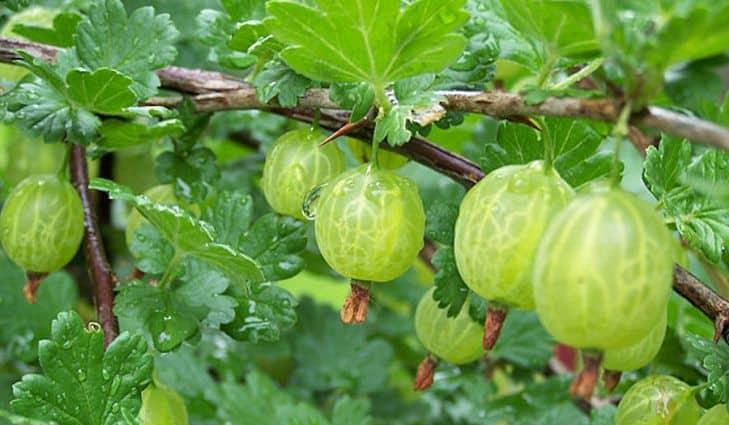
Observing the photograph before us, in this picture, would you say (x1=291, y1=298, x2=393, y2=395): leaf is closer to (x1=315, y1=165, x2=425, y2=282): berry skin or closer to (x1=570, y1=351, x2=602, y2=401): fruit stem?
(x1=315, y1=165, x2=425, y2=282): berry skin

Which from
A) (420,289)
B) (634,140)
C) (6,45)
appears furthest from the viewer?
(420,289)

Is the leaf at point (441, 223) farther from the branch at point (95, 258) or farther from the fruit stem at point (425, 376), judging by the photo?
the branch at point (95, 258)

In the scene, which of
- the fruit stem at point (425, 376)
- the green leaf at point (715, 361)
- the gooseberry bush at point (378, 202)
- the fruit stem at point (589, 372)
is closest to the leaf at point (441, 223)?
the gooseberry bush at point (378, 202)

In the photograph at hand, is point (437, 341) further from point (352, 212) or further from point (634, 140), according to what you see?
point (634, 140)

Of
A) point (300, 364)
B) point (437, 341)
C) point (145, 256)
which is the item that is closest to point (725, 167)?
point (437, 341)

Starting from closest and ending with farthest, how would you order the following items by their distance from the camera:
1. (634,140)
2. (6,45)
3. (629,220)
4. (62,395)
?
1. (629,220)
2. (62,395)
3. (6,45)
4. (634,140)

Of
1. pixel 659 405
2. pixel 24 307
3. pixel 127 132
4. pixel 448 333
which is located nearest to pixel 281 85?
pixel 127 132

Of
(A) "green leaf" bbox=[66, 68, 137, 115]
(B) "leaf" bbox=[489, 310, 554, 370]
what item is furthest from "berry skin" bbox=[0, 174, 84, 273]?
(B) "leaf" bbox=[489, 310, 554, 370]
